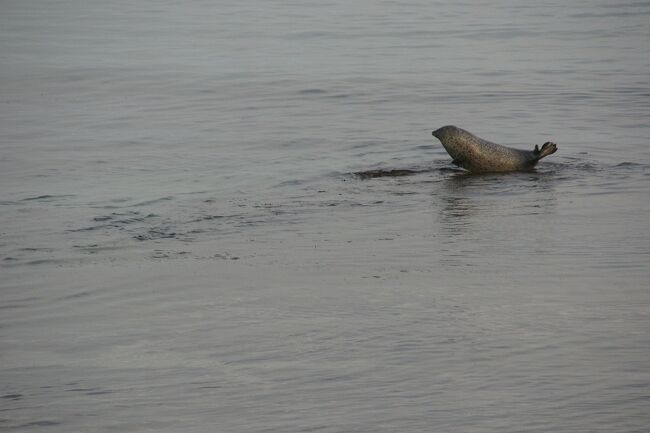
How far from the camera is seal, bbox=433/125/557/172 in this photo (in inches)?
453

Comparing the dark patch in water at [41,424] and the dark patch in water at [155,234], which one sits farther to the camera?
the dark patch in water at [155,234]

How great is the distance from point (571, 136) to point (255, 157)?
3.96 metres

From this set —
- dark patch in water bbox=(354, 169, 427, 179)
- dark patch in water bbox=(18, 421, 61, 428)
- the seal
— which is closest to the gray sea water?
dark patch in water bbox=(18, 421, 61, 428)

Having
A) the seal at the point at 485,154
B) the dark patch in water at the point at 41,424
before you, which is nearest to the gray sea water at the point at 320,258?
the dark patch in water at the point at 41,424

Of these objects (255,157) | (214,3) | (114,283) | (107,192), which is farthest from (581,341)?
(214,3)

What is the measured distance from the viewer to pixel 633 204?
995 cm

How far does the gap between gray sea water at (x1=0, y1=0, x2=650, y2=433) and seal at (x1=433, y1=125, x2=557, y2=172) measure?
0.77 feet

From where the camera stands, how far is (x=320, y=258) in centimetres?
827

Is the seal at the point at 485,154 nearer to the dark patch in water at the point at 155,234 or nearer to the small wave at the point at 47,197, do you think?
the dark patch in water at the point at 155,234

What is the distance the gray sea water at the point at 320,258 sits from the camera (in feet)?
18.8

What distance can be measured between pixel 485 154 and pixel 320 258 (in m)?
3.74

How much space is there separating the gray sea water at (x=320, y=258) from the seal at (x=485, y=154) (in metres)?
0.24

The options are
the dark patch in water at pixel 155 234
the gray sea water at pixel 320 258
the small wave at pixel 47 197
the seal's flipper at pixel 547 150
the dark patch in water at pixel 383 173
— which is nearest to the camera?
the gray sea water at pixel 320 258

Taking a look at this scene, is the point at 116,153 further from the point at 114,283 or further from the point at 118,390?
the point at 118,390
